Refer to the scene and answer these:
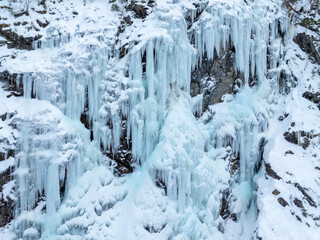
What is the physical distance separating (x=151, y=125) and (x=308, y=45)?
6456 mm

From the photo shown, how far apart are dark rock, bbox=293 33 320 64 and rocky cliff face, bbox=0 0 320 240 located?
947 millimetres

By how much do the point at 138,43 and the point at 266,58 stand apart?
4.45 m

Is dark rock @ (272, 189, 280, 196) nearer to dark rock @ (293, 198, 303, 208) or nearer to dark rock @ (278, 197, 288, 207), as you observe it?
dark rock @ (278, 197, 288, 207)

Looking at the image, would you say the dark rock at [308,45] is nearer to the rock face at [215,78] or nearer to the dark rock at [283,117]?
the dark rock at [283,117]

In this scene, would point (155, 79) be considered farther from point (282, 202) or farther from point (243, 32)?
point (282, 202)

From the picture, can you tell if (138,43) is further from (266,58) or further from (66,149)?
(266,58)

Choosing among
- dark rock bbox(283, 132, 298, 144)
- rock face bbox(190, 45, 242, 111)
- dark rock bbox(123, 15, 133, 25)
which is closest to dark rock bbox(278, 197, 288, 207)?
dark rock bbox(283, 132, 298, 144)

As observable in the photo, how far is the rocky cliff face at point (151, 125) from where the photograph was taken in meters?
7.50

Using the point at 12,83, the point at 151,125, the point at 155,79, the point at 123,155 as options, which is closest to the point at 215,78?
the point at 155,79

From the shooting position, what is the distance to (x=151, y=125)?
326 inches

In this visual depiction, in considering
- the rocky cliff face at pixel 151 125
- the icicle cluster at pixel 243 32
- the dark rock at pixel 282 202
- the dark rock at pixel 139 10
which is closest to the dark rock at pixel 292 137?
the rocky cliff face at pixel 151 125

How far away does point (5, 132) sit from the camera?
7.42m

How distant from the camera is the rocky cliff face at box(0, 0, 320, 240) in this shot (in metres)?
7.50

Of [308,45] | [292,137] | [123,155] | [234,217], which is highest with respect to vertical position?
[308,45]
